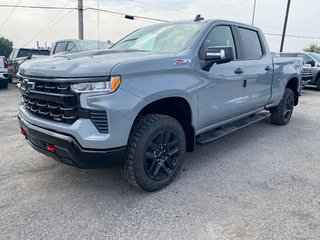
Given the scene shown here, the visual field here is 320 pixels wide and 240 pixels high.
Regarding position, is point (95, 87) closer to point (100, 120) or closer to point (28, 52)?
point (100, 120)

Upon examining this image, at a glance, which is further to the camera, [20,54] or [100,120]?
[20,54]

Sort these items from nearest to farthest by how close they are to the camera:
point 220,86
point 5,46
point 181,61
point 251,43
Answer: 1. point 181,61
2. point 220,86
3. point 251,43
4. point 5,46

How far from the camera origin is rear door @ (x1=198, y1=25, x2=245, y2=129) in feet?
11.7

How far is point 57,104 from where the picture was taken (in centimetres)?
275

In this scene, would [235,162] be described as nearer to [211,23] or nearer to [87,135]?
[211,23]

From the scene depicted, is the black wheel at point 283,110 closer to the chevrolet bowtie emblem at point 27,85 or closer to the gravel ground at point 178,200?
the gravel ground at point 178,200

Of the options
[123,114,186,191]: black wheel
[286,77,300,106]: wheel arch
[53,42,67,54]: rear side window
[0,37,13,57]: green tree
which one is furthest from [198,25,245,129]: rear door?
[0,37,13,57]: green tree

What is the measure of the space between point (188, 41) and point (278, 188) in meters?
2.01

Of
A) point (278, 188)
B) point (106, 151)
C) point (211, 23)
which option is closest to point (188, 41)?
point (211, 23)

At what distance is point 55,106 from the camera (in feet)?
9.07

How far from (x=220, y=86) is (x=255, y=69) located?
1.16 metres

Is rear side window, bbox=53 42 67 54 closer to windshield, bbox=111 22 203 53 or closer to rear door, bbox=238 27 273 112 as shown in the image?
windshield, bbox=111 22 203 53

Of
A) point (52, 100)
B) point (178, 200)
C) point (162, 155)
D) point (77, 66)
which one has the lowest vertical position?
point (178, 200)

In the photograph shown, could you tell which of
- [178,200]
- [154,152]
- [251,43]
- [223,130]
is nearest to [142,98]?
[154,152]
